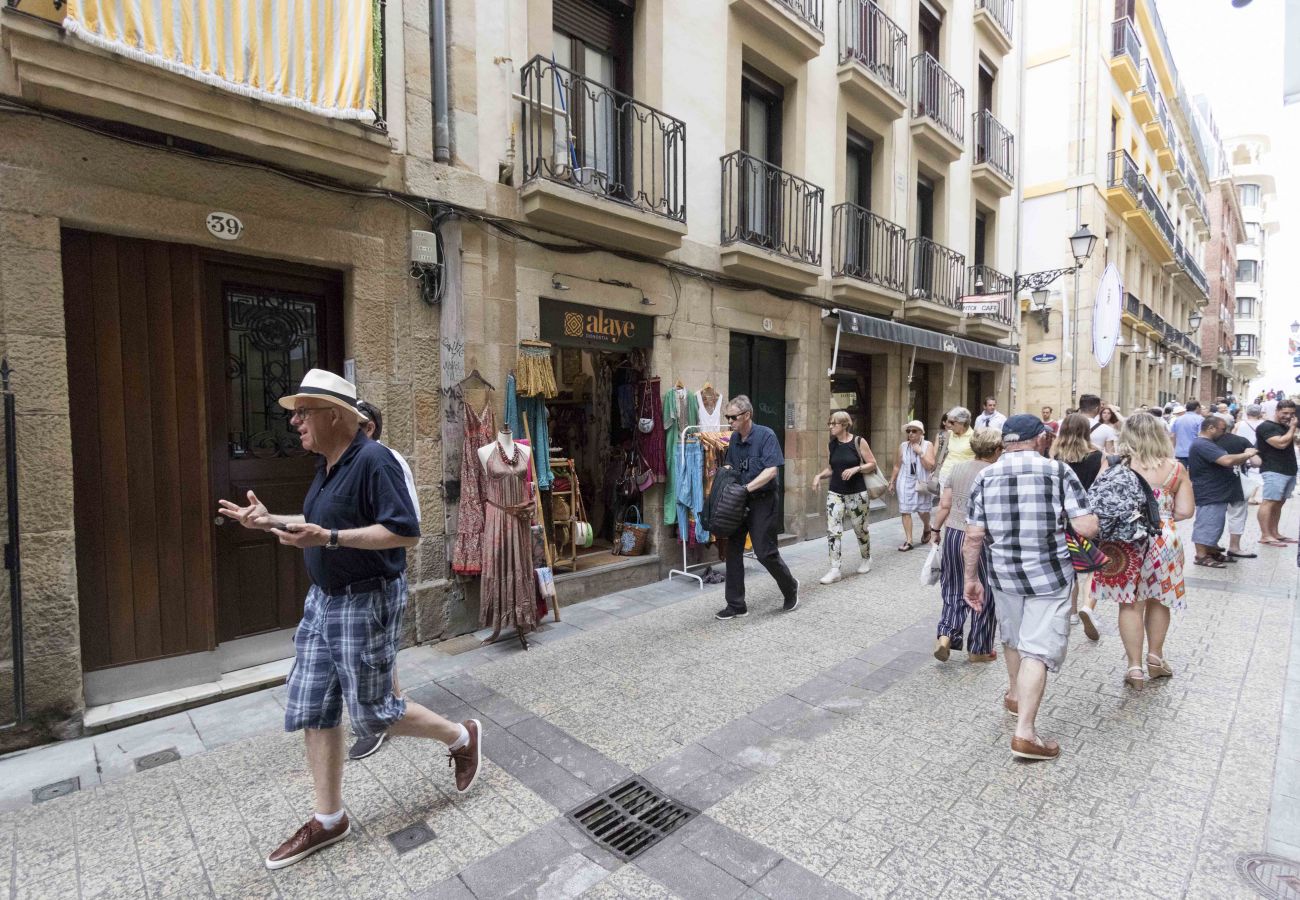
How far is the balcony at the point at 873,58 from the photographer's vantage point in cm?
931

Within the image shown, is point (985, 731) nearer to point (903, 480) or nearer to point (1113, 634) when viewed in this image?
point (1113, 634)

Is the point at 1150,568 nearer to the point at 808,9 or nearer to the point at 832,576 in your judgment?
the point at 832,576

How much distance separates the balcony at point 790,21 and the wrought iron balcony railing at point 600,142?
2.04 m

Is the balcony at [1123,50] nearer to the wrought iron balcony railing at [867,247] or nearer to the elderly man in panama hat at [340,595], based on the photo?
the wrought iron balcony railing at [867,247]

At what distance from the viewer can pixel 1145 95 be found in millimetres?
19266

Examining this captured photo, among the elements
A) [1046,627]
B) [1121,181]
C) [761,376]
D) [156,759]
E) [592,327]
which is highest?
[1121,181]

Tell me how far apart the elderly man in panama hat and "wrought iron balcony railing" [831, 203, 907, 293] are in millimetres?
8101

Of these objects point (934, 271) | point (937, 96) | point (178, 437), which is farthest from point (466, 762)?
point (937, 96)

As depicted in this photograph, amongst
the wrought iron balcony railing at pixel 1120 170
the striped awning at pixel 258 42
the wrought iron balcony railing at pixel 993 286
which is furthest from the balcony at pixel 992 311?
the striped awning at pixel 258 42

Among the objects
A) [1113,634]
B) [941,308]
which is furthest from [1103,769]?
[941,308]

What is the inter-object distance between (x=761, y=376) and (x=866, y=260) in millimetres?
2960

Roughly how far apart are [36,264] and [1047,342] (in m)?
18.8

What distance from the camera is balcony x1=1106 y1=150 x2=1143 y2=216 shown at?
1748 cm

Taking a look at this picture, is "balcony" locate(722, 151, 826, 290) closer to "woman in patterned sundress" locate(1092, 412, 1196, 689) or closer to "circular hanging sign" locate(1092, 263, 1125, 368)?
"woman in patterned sundress" locate(1092, 412, 1196, 689)
